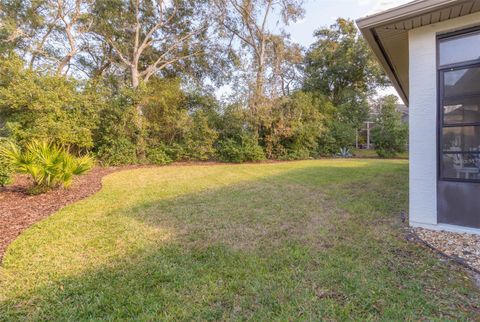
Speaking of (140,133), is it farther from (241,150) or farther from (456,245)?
(456,245)

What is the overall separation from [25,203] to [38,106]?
589 cm

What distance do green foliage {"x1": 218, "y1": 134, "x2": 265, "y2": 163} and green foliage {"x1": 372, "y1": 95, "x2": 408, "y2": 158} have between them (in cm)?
811

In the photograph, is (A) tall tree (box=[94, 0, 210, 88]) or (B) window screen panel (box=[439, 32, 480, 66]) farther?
(A) tall tree (box=[94, 0, 210, 88])

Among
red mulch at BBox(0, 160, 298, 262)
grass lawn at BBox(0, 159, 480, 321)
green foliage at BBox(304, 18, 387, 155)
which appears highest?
green foliage at BBox(304, 18, 387, 155)

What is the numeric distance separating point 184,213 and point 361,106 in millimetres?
19938

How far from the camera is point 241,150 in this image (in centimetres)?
1264

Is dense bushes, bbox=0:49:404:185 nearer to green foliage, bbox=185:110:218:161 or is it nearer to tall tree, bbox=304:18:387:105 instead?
green foliage, bbox=185:110:218:161

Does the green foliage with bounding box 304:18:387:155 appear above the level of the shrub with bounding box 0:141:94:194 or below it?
above

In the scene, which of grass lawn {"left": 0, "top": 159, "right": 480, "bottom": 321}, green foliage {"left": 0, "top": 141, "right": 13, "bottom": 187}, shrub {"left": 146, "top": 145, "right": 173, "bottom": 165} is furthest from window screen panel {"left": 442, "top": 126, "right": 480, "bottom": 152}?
shrub {"left": 146, "top": 145, "right": 173, "bottom": 165}

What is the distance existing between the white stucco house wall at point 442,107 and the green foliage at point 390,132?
44.8 feet

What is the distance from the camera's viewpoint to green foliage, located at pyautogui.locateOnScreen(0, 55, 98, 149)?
344 inches

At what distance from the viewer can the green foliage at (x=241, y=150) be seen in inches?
498

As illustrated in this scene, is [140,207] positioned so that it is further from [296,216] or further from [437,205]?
[437,205]

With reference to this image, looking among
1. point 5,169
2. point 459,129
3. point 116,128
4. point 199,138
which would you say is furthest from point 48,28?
point 459,129
